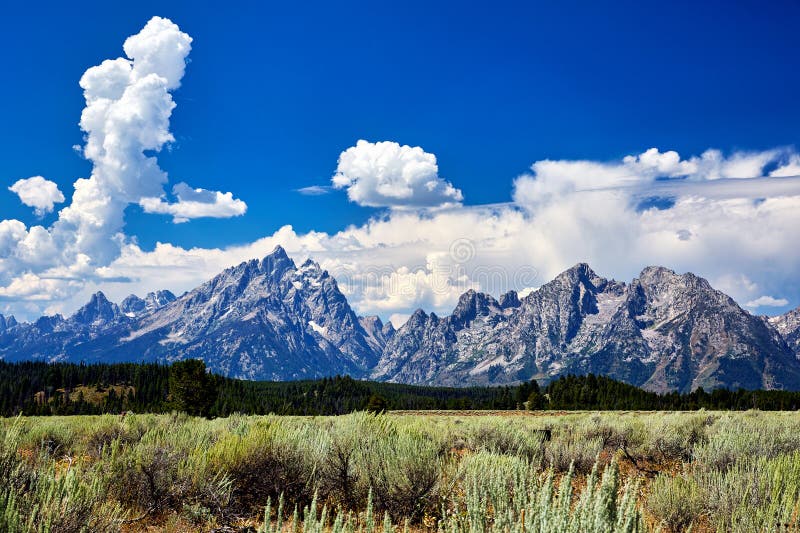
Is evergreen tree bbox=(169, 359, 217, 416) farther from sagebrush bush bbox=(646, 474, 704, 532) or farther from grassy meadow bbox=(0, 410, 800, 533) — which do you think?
sagebrush bush bbox=(646, 474, 704, 532)

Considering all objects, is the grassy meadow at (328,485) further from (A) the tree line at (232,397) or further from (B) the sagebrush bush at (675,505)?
(A) the tree line at (232,397)

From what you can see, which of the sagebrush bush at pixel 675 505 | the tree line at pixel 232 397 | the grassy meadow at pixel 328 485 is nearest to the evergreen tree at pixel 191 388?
the tree line at pixel 232 397

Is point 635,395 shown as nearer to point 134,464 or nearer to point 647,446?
point 647,446

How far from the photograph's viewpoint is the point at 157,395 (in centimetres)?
16600

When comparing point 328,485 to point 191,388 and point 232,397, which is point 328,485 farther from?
point 232,397

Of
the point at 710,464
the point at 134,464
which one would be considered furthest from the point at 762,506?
the point at 134,464

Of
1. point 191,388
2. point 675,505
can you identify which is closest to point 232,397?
point 191,388

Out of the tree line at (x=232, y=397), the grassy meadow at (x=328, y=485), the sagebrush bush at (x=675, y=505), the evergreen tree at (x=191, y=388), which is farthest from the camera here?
the tree line at (x=232, y=397)

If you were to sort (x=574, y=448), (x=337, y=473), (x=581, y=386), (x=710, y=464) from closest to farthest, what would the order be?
1. (x=337, y=473)
2. (x=710, y=464)
3. (x=574, y=448)
4. (x=581, y=386)

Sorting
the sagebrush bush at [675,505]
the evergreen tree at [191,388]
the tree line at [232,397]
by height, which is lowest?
the tree line at [232,397]

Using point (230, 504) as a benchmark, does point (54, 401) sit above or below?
below

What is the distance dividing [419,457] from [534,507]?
496 centimetres

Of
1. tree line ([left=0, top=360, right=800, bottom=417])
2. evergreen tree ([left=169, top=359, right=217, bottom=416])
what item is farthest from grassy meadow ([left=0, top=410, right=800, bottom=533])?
tree line ([left=0, top=360, right=800, bottom=417])

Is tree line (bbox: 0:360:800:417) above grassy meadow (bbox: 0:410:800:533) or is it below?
below
